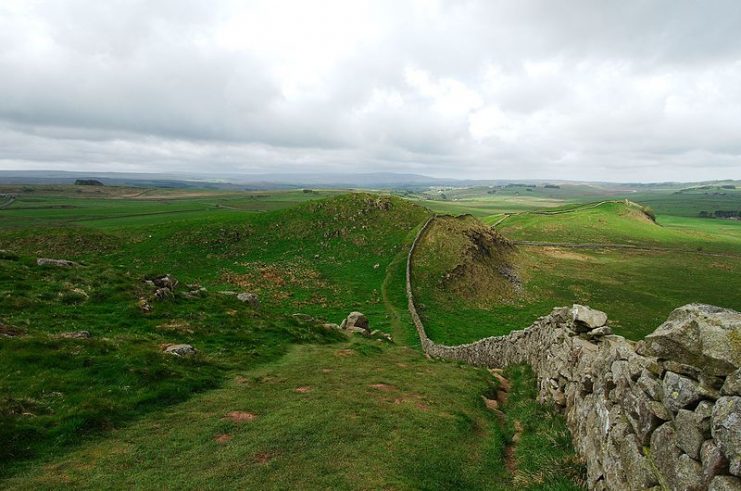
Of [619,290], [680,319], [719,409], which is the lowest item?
[619,290]

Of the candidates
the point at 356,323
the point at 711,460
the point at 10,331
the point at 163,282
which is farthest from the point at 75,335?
the point at 711,460

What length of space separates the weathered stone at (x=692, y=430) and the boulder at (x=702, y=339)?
1.09m

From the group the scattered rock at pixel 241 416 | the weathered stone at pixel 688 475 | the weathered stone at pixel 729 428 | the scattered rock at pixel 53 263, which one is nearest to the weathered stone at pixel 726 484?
the weathered stone at pixel 729 428

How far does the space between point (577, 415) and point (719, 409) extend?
309 inches

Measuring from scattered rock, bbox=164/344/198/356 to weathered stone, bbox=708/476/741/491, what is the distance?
2290cm

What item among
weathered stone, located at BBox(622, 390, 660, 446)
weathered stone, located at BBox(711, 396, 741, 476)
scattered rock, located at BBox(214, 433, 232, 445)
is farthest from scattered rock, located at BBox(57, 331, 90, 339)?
weathered stone, located at BBox(711, 396, 741, 476)

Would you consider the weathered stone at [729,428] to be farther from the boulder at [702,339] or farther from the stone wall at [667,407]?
the boulder at [702,339]

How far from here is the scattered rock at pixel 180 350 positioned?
73.3 feet

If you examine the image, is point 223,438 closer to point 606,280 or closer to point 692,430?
point 692,430

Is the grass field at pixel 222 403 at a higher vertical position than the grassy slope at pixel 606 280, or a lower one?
higher

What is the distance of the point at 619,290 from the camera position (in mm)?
70000

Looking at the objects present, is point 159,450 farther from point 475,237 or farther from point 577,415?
point 475,237

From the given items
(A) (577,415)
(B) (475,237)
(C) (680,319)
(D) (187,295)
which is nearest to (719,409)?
(C) (680,319)

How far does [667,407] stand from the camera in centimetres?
933
